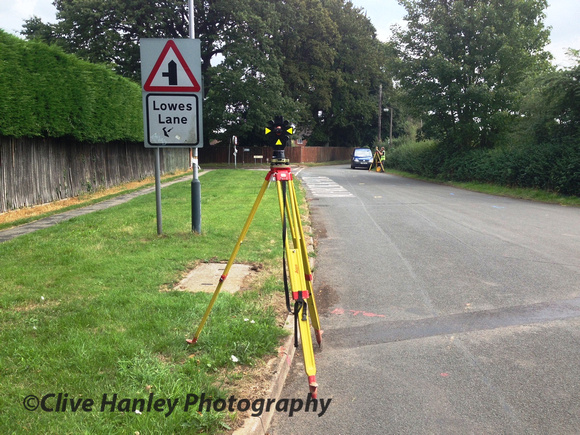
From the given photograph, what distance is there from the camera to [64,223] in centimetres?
1025

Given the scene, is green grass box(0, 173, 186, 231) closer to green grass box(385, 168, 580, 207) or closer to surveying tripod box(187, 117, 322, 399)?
surveying tripod box(187, 117, 322, 399)

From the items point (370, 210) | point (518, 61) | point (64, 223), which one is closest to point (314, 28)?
point (518, 61)

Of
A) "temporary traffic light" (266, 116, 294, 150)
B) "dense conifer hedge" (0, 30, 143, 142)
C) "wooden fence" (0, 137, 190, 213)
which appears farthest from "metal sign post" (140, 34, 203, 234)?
"wooden fence" (0, 137, 190, 213)

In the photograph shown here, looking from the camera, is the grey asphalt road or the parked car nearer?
the grey asphalt road

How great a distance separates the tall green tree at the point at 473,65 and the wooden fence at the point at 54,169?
15.4m

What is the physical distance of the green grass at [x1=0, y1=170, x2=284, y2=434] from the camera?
3.08 m

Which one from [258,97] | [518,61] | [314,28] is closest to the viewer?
[518,61]

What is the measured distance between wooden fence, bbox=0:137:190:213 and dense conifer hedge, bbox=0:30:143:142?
1.73 feet

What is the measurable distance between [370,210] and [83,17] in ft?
91.8

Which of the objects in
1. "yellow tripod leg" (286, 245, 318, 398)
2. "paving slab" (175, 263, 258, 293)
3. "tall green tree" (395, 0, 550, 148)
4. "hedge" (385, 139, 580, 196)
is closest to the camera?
"yellow tripod leg" (286, 245, 318, 398)

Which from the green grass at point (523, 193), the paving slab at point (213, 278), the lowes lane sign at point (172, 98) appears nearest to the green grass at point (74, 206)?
the lowes lane sign at point (172, 98)

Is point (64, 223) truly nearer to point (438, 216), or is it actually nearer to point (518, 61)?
point (438, 216)

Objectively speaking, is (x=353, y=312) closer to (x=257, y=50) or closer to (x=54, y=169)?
(x=54, y=169)

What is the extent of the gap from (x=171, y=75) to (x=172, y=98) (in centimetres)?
35
